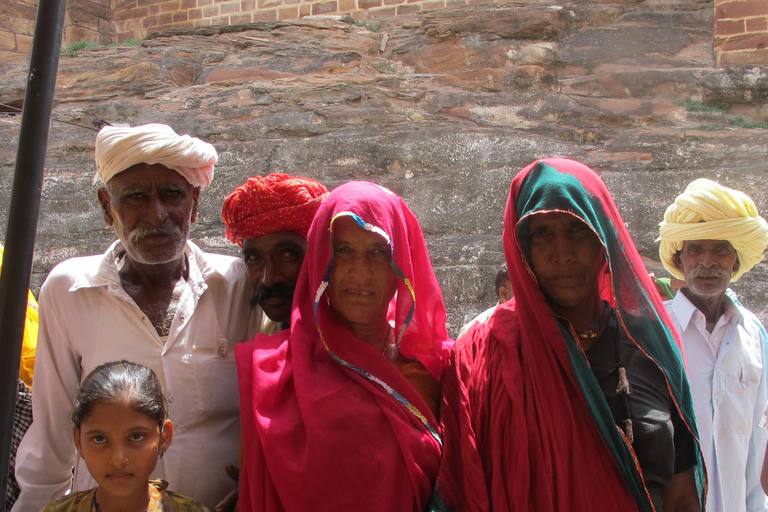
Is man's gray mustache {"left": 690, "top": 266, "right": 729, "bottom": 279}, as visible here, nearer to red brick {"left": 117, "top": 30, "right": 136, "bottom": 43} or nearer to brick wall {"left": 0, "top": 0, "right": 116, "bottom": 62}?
brick wall {"left": 0, "top": 0, "right": 116, "bottom": 62}

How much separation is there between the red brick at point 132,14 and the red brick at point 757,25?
934cm

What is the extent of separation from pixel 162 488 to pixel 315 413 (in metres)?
0.51

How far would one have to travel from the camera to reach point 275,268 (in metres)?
2.19

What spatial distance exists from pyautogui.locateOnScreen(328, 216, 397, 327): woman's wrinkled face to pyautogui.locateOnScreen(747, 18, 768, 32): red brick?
23.4 feet

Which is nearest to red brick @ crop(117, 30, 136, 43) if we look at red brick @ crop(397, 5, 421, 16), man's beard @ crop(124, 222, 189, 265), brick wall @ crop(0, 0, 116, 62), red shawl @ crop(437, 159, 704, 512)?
brick wall @ crop(0, 0, 116, 62)

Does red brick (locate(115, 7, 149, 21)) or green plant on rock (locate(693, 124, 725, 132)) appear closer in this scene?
green plant on rock (locate(693, 124, 725, 132))

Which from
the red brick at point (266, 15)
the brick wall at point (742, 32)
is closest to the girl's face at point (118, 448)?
the brick wall at point (742, 32)

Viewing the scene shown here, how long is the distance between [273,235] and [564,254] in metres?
0.97

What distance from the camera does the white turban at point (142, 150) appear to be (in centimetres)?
215

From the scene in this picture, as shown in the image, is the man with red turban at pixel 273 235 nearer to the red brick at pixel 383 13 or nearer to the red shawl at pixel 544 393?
the red shawl at pixel 544 393

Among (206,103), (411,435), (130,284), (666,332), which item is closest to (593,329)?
(666,332)

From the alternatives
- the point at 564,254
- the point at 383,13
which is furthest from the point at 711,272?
the point at 383,13

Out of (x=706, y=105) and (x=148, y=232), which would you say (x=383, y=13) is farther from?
(x=148, y=232)

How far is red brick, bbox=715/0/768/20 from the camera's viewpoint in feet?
23.7
